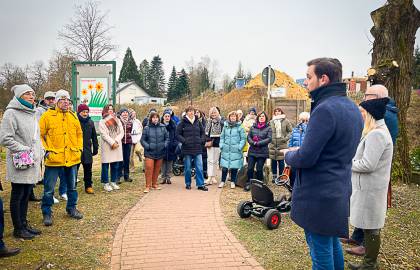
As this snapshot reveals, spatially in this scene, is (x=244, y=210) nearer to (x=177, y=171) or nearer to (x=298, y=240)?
(x=298, y=240)

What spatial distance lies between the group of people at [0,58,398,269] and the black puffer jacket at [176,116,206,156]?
3 cm

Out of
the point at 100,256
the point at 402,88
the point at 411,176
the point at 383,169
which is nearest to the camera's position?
the point at 383,169

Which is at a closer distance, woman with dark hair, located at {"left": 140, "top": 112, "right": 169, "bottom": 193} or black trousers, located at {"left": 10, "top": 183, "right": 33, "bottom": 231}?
black trousers, located at {"left": 10, "top": 183, "right": 33, "bottom": 231}

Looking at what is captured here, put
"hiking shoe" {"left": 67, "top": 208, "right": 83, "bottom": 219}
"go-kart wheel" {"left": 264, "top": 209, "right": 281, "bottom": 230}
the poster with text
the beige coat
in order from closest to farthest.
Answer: "go-kart wheel" {"left": 264, "top": 209, "right": 281, "bottom": 230}
"hiking shoe" {"left": 67, "top": 208, "right": 83, "bottom": 219}
the beige coat
the poster with text

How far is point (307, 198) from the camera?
2955 millimetres

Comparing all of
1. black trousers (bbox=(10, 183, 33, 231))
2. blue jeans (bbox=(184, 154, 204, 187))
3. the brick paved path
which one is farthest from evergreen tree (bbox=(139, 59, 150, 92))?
black trousers (bbox=(10, 183, 33, 231))

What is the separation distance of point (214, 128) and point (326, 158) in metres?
6.87

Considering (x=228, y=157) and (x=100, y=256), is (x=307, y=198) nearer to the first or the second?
(x=100, y=256)

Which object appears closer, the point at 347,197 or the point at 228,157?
the point at 347,197

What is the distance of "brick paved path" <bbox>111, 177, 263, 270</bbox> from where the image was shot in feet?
14.4

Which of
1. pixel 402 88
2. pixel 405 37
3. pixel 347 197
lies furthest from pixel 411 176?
pixel 347 197

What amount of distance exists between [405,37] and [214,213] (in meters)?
5.69

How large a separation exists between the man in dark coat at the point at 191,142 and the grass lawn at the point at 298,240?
1.69 meters

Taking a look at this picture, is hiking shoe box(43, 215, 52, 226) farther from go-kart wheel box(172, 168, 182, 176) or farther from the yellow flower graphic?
the yellow flower graphic
